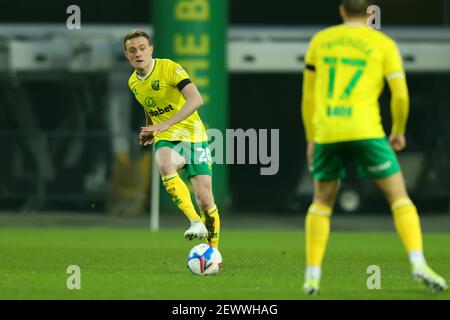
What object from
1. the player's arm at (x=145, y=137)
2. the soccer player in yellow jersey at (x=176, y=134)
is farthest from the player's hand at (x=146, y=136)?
the soccer player in yellow jersey at (x=176, y=134)

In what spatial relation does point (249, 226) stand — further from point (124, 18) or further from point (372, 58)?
point (372, 58)

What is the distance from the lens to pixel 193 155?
12.6 meters

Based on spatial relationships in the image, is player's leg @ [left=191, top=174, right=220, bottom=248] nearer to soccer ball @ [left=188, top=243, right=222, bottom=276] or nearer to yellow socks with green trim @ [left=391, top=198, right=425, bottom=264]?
soccer ball @ [left=188, top=243, right=222, bottom=276]

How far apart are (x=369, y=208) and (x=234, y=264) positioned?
15.0 meters

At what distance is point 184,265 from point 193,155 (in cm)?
119

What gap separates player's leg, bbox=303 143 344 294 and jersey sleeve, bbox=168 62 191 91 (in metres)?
3.11

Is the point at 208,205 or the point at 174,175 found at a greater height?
the point at 174,175

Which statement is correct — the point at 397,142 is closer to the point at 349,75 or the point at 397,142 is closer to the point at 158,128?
the point at 349,75

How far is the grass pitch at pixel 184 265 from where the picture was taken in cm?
1009

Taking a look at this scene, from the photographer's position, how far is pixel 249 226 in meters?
23.2

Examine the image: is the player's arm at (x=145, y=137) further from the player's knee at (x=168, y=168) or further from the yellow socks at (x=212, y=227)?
the yellow socks at (x=212, y=227)

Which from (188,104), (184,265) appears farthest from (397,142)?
(184,265)

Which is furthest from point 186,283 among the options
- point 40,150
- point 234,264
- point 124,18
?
point 124,18

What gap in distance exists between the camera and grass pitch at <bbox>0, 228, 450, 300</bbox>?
10.1 m
